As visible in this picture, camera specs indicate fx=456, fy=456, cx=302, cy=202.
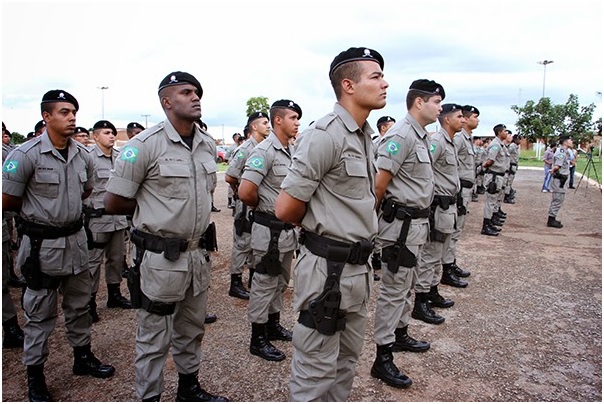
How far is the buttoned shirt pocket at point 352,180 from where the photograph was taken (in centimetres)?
248

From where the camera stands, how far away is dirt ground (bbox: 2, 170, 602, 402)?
3.48 meters

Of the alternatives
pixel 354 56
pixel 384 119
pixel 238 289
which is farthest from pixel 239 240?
pixel 384 119

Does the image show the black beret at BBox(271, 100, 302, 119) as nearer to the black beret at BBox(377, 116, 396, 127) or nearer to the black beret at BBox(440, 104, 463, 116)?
the black beret at BBox(440, 104, 463, 116)

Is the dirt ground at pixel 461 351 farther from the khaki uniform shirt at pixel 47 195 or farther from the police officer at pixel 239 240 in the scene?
the khaki uniform shirt at pixel 47 195

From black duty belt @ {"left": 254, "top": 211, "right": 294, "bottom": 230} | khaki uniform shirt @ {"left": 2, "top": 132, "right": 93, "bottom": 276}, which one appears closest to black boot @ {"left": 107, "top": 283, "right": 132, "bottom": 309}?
khaki uniform shirt @ {"left": 2, "top": 132, "right": 93, "bottom": 276}

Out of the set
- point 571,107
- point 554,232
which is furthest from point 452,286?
point 571,107

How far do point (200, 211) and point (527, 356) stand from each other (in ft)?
10.4

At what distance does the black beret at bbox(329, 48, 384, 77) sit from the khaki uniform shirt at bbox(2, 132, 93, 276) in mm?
2310

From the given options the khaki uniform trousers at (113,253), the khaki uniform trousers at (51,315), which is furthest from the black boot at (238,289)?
the khaki uniform trousers at (51,315)

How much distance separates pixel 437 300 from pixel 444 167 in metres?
1.55

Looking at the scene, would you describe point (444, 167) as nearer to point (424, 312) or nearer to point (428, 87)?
point (428, 87)

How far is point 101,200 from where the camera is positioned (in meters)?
5.16

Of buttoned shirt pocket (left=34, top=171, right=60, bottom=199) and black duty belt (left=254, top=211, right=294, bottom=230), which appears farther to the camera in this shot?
black duty belt (left=254, top=211, right=294, bottom=230)

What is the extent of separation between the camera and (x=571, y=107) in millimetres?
34625
